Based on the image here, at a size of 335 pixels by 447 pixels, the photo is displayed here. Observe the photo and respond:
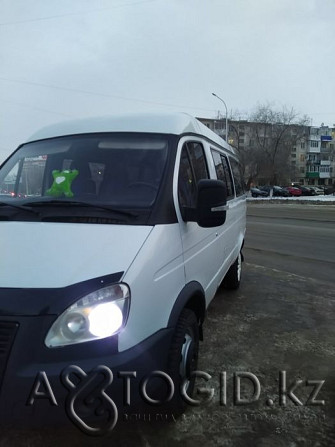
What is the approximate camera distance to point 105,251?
93.4 inches

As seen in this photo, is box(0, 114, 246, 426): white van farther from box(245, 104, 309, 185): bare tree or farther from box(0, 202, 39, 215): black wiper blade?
box(245, 104, 309, 185): bare tree

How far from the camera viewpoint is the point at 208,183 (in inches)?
112

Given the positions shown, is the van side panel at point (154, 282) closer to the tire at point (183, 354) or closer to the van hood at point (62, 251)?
the van hood at point (62, 251)

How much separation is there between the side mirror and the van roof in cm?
65

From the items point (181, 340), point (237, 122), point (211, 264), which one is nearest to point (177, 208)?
point (181, 340)

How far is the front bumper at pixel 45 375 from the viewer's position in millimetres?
2045

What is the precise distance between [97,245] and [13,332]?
0.67m

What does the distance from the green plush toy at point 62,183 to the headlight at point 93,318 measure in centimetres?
115

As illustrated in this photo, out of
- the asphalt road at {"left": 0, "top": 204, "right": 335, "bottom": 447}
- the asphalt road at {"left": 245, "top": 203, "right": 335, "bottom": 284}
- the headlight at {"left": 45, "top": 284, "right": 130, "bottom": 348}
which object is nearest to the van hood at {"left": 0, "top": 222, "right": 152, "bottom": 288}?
the headlight at {"left": 45, "top": 284, "right": 130, "bottom": 348}

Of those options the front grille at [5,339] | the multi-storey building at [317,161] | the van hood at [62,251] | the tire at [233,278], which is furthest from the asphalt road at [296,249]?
the multi-storey building at [317,161]

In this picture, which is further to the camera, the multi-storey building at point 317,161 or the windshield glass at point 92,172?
the multi-storey building at point 317,161

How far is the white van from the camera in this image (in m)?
2.08

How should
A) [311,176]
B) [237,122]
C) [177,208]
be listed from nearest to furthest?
[177,208], [237,122], [311,176]

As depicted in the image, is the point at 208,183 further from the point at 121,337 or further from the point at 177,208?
the point at 121,337
